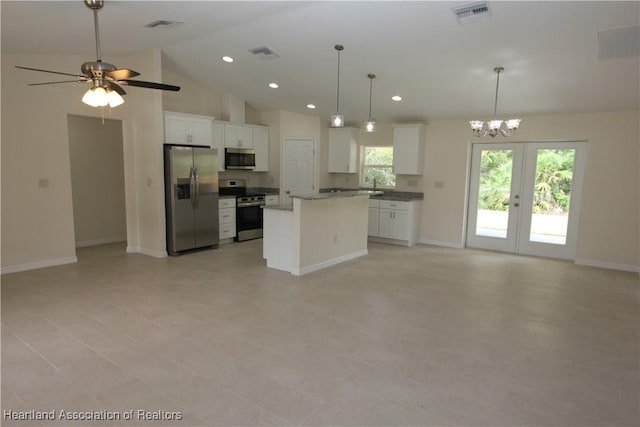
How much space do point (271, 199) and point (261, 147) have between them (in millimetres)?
1063

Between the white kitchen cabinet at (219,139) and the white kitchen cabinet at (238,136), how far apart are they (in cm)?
9

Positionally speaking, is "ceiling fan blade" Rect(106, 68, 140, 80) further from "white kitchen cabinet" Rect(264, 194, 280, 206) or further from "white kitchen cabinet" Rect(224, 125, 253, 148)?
"white kitchen cabinet" Rect(264, 194, 280, 206)

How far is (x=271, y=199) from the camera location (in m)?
7.60

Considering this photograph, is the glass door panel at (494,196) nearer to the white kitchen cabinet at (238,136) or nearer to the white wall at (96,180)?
the white kitchen cabinet at (238,136)

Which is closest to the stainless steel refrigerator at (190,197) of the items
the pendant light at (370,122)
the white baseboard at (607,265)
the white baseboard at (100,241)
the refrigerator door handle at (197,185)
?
the refrigerator door handle at (197,185)

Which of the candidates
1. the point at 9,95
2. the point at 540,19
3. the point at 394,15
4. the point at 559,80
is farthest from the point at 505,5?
the point at 9,95

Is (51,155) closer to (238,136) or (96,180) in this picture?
(96,180)

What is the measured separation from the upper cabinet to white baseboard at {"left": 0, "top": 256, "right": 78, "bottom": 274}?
18.3 feet

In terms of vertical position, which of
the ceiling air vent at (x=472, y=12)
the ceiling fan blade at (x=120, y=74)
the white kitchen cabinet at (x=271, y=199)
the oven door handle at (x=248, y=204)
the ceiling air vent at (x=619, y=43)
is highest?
the ceiling air vent at (x=472, y=12)

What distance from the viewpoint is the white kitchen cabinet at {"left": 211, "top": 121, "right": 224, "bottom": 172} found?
6777 millimetres

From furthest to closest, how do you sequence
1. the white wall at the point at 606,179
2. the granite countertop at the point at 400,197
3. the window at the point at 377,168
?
the window at the point at 377,168, the granite countertop at the point at 400,197, the white wall at the point at 606,179

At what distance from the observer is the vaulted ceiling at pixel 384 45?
353 cm

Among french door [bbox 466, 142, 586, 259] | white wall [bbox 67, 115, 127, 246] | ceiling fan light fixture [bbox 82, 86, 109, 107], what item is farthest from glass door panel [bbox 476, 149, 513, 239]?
white wall [bbox 67, 115, 127, 246]

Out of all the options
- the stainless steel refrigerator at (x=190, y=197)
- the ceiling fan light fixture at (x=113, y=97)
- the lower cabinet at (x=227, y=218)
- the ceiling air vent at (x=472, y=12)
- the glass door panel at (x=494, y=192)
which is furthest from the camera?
the lower cabinet at (x=227, y=218)
